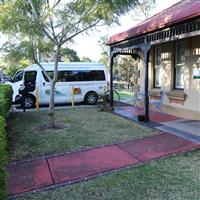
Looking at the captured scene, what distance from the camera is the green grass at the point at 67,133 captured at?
19.6ft

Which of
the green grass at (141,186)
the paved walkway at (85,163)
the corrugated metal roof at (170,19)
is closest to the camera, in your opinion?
the green grass at (141,186)

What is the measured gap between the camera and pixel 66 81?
1345cm

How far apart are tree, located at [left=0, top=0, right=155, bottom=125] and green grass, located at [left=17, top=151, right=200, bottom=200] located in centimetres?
428

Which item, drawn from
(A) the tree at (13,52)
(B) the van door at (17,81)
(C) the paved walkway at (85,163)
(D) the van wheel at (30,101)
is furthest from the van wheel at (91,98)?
(C) the paved walkway at (85,163)

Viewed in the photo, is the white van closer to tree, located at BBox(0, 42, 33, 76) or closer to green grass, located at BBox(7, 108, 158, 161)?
green grass, located at BBox(7, 108, 158, 161)

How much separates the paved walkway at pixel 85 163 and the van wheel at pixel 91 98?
25.2 ft

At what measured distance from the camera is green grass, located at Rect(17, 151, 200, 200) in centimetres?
368

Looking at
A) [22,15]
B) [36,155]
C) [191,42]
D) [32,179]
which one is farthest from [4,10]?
[191,42]

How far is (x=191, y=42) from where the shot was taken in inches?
331

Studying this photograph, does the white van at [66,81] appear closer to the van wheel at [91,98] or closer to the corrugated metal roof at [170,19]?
the van wheel at [91,98]

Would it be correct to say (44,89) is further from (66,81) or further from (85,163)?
(85,163)

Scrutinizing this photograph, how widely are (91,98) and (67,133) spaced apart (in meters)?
6.85

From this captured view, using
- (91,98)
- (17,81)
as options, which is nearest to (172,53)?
(91,98)

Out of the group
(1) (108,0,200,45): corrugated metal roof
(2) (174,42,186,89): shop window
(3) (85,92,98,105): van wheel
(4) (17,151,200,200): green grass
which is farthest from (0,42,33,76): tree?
(3) (85,92,98,105): van wheel
